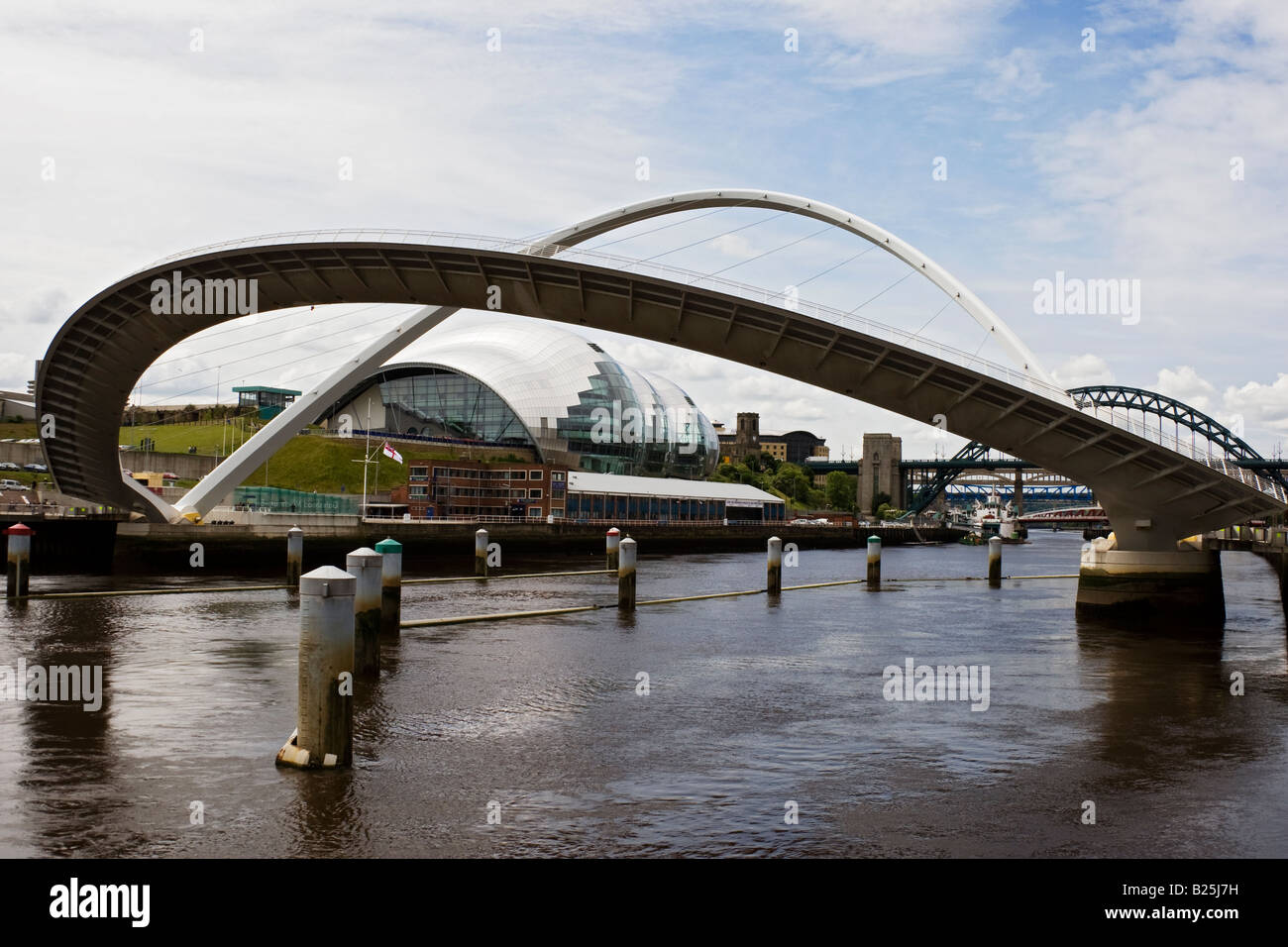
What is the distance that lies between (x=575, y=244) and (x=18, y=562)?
36280mm

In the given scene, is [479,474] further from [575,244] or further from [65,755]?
[65,755]

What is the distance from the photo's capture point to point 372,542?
66.6m

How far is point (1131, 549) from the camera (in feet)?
130

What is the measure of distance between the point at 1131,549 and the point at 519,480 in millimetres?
66749

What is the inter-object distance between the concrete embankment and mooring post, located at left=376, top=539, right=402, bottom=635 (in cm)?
3005

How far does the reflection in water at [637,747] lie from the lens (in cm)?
1289

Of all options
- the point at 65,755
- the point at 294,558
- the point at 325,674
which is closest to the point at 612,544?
the point at 294,558

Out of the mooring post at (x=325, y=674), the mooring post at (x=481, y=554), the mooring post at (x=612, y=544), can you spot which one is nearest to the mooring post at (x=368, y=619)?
the mooring post at (x=325, y=674)

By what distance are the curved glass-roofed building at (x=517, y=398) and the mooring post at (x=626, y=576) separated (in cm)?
10067

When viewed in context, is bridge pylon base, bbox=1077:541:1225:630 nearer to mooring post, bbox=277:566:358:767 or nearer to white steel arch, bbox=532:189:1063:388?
white steel arch, bbox=532:189:1063:388

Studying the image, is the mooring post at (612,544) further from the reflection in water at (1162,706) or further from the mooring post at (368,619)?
the mooring post at (368,619)

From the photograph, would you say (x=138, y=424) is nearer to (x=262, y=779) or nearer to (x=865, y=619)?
(x=865, y=619)

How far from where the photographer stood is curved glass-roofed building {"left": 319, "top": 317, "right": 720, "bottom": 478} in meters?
141
